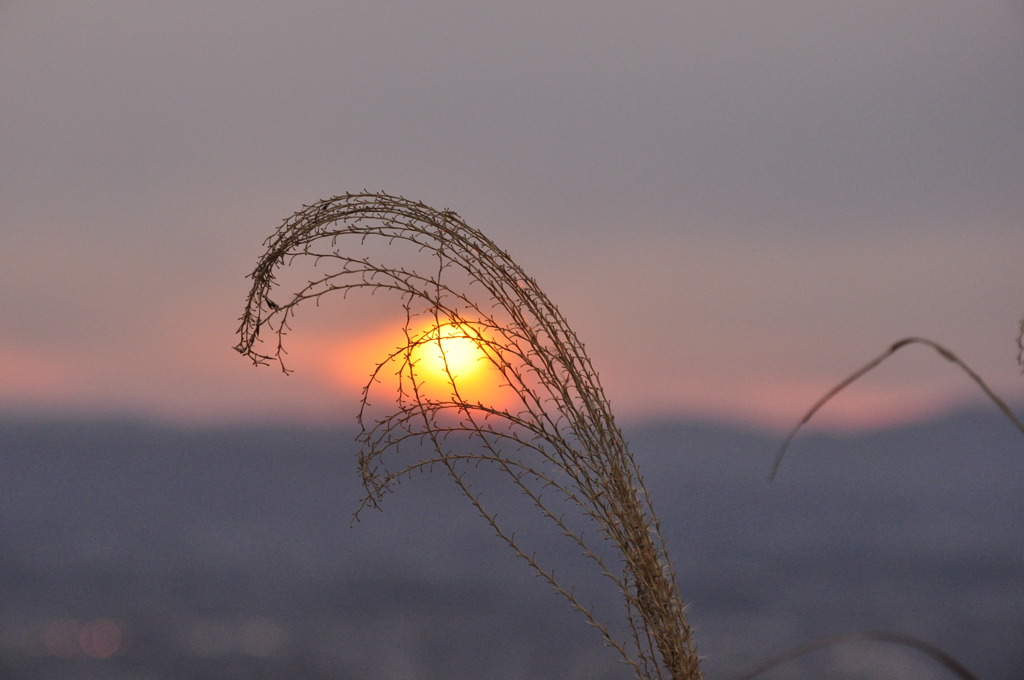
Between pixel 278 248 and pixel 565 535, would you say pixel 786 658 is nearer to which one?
pixel 565 535

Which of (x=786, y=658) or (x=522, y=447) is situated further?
(x=522, y=447)

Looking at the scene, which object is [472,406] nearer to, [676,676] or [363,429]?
[363,429]

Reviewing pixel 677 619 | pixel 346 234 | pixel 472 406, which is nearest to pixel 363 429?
pixel 472 406

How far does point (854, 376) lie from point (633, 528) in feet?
2.71

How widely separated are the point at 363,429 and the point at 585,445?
41cm

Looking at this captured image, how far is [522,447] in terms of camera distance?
1.46 m

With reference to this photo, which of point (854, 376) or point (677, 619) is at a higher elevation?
point (854, 376)

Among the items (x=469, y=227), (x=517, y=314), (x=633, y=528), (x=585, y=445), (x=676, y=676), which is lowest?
(x=676, y=676)

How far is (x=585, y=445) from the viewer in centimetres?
140

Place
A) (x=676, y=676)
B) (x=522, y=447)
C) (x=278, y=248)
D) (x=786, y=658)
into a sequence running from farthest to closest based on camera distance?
(x=278, y=248)
(x=522, y=447)
(x=676, y=676)
(x=786, y=658)

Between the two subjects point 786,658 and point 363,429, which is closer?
point 786,658

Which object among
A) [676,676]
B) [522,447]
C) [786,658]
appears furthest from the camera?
[522,447]

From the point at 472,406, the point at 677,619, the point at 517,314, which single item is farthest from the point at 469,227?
the point at 677,619

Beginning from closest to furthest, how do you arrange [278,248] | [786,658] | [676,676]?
[786,658]
[676,676]
[278,248]
